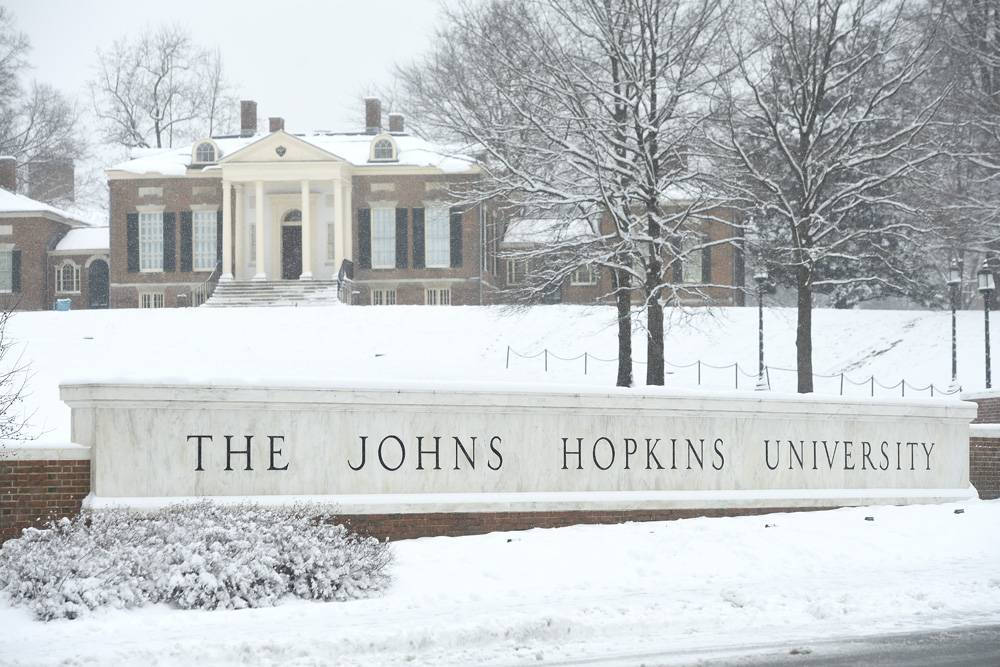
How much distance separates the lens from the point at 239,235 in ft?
142

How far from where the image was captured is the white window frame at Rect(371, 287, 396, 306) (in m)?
43.9

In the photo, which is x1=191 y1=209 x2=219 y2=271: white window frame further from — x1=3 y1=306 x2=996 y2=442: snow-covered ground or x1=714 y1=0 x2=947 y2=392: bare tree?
x1=714 y1=0 x2=947 y2=392: bare tree

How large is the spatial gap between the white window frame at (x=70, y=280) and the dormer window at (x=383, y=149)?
44.3 ft

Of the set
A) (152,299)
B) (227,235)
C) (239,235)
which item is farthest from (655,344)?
(152,299)

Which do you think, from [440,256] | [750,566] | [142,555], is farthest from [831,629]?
[440,256]

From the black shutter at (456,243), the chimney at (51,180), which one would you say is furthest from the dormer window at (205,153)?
the chimney at (51,180)

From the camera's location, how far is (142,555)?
9.55 m

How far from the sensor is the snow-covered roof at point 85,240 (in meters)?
47.6

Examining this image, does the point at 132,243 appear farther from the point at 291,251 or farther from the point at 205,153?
the point at 291,251

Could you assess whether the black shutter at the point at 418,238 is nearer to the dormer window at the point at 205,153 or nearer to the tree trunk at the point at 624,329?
the dormer window at the point at 205,153

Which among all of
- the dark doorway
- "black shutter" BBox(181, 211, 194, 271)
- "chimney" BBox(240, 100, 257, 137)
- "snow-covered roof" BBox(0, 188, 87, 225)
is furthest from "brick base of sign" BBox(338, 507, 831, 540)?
the dark doorway

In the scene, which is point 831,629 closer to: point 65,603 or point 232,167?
point 65,603

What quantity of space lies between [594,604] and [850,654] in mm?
2143

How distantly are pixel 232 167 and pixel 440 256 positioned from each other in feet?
26.9
